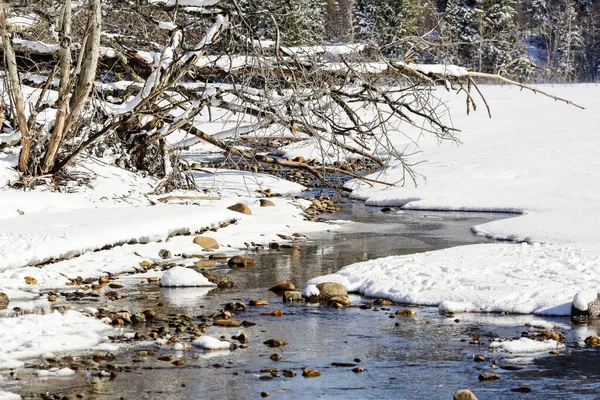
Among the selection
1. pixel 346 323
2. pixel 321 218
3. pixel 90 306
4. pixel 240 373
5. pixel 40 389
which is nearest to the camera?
pixel 40 389

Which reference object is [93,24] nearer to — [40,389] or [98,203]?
[98,203]

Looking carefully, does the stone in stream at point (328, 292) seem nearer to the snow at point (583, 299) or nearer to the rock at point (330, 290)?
the rock at point (330, 290)

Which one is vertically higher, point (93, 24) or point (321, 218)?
point (93, 24)

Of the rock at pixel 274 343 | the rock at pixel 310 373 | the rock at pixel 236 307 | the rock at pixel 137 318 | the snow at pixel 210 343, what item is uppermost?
the rock at pixel 310 373

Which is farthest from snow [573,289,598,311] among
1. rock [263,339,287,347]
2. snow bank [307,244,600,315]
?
rock [263,339,287,347]

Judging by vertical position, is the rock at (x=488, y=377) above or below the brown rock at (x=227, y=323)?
above

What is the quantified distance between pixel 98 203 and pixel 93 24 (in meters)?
2.35

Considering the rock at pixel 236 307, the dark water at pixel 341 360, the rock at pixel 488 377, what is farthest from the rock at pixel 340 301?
the rock at pixel 488 377

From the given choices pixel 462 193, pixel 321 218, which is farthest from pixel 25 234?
pixel 462 193

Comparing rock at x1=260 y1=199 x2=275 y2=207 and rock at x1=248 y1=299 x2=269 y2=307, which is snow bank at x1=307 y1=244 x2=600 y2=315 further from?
rock at x1=260 y1=199 x2=275 y2=207

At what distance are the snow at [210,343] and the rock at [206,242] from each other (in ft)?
14.2

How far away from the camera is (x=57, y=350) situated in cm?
552

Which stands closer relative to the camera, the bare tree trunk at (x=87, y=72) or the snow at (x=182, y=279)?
the snow at (x=182, y=279)

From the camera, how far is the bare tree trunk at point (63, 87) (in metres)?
11.2
